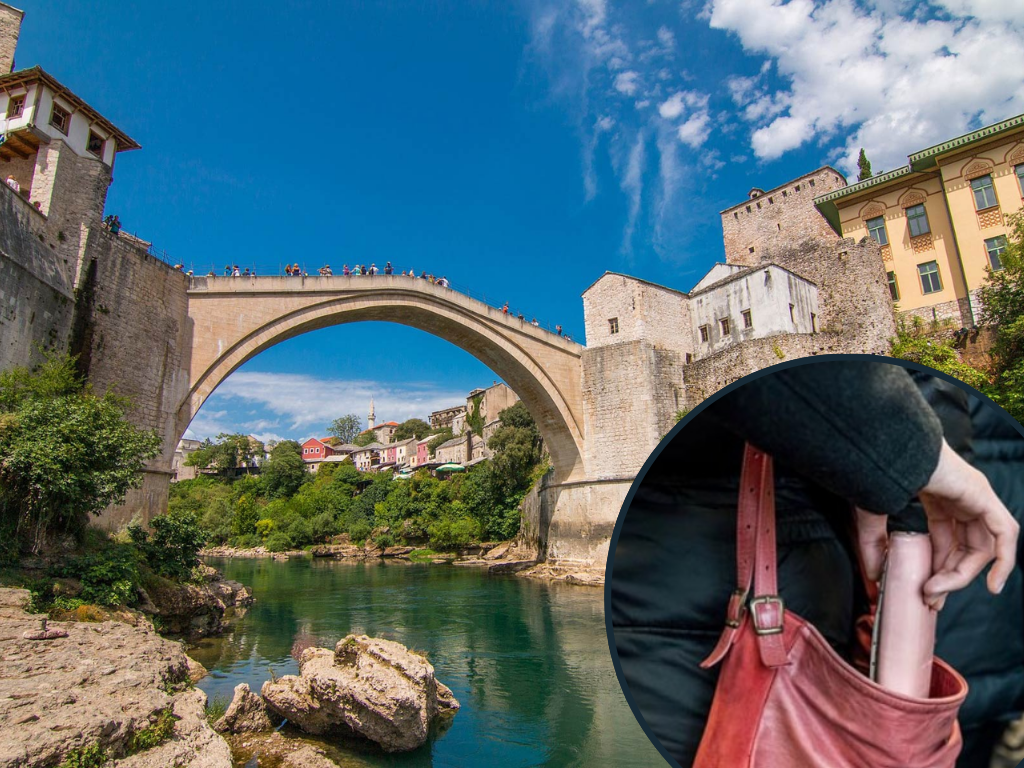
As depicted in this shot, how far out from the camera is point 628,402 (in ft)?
57.6

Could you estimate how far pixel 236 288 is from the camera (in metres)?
13.2

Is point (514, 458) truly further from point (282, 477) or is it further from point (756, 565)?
point (756, 565)

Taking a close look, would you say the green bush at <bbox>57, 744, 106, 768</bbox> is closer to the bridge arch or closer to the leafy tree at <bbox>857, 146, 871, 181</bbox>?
the bridge arch

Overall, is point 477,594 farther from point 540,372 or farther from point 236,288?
point 236,288

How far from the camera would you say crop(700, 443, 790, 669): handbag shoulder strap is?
0.85 metres

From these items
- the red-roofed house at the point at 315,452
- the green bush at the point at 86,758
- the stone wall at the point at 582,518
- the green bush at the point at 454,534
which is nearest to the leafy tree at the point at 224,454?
the red-roofed house at the point at 315,452

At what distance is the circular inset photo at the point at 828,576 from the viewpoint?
2.42ft

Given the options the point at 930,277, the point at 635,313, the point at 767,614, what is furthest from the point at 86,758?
the point at 930,277

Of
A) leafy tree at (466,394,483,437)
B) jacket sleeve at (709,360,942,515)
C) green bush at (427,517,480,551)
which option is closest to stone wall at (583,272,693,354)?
green bush at (427,517,480,551)

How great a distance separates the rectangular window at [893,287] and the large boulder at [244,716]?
17.0m

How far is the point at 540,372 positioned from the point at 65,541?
39.9 ft

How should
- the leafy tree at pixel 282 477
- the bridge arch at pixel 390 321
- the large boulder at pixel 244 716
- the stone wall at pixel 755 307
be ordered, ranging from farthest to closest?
the leafy tree at pixel 282 477
the stone wall at pixel 755 307
the bridge arch at pixel 390 321
the large boulder at pixel 244 716

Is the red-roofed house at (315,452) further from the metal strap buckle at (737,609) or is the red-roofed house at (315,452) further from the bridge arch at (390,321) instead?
the metal strap buckle at (737,609)

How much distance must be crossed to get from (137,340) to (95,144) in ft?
15.2
